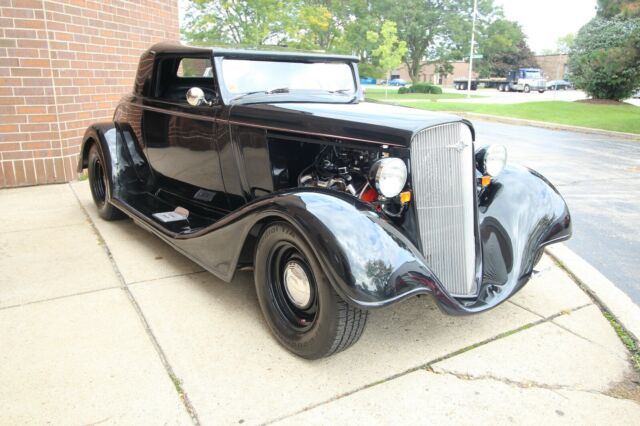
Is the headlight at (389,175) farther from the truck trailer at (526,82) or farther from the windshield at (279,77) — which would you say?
the truck trailer at (526,82)

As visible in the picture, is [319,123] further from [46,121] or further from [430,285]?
[46,121]

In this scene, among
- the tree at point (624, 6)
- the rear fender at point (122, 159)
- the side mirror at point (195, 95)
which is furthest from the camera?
the tree at point (624, 6)

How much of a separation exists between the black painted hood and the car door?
17.6 inches

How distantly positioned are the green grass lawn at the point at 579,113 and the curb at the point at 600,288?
11.4m

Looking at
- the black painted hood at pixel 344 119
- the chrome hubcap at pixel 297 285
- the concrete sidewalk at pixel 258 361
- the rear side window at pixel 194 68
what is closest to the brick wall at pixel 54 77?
the rear side window at pixel 194 68

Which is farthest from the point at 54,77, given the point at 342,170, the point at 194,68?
the point at 342,170

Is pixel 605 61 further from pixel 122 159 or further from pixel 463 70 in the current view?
pixel 463 70

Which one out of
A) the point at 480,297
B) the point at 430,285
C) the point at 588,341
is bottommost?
the point at 588,341

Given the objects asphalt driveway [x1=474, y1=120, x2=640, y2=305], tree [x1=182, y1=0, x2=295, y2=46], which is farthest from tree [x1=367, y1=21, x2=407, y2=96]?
asphalt driveway [x1=474, y1=120, x2=640, y2=305]

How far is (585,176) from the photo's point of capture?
7.36 m

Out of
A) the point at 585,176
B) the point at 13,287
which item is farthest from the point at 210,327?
the point at 585,176

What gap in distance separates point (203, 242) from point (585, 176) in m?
6.56

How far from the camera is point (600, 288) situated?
3.44 meters

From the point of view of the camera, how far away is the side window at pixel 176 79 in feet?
13.2
